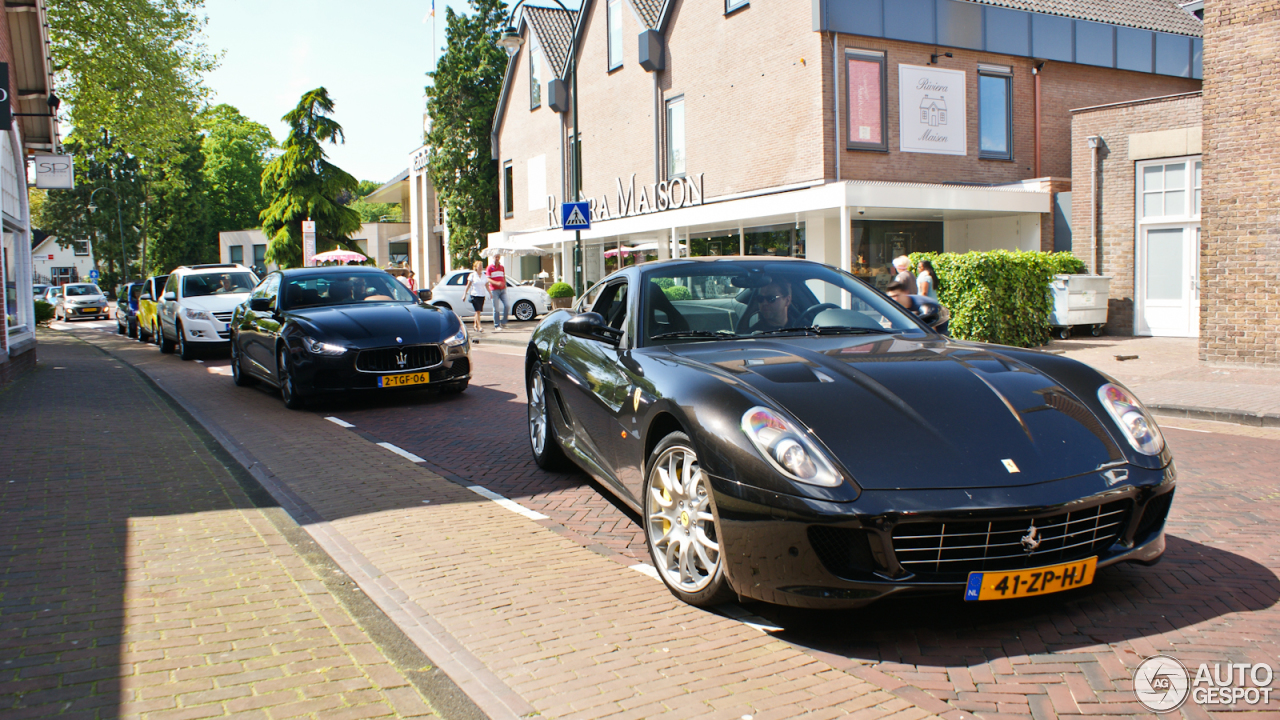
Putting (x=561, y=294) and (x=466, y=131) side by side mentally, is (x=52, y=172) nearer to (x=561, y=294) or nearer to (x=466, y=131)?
(x=561, y=294)

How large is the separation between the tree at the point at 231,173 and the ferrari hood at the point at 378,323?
229 ft

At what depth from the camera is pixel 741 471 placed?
3.36 m

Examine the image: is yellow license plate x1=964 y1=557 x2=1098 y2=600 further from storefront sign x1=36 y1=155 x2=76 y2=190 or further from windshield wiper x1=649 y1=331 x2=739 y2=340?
storefront sign x1=36 y1=155 x2=76 y2=190

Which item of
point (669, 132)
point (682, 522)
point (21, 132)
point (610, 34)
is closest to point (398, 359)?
point (682, 522)

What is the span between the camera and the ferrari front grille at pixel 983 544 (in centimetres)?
312

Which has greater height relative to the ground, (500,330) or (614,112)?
(614,112)

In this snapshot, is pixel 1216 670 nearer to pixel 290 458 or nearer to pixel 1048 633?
pixel 1048 633

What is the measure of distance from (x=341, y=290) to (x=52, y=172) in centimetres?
1248

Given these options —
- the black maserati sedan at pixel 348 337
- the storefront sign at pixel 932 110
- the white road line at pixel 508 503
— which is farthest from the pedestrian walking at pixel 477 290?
the white road line at pixel 508 503

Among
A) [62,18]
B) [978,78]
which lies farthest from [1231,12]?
[62,18]

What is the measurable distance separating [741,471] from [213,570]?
8.98ft

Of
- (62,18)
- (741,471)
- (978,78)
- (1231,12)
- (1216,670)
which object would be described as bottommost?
→ (1216,670)

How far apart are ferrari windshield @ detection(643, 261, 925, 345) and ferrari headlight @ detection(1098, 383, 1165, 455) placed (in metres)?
1.13

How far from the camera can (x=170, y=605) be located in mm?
3963
